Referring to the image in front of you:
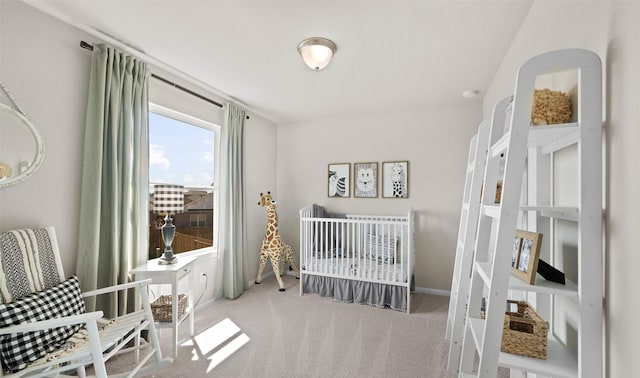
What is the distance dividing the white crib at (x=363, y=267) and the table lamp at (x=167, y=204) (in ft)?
4.99

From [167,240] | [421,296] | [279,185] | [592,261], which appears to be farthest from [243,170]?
[592,261]

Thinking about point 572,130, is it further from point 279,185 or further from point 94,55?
point 279,185

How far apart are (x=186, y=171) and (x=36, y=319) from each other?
179 cm

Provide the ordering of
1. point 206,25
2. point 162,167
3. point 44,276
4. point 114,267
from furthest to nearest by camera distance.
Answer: point 162,167 < point 114,267 < point 206,25 < point 44,276

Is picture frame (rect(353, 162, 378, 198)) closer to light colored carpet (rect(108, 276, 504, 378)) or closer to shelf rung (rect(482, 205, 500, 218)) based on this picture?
light colored carpet (rect(108, 276, 504, 378))

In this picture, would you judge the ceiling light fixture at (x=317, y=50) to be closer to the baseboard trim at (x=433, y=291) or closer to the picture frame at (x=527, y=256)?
the picture frame at (x=527, y=256)

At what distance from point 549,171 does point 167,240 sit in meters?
2.67

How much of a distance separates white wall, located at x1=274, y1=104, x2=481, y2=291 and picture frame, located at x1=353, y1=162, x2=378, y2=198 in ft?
0.33

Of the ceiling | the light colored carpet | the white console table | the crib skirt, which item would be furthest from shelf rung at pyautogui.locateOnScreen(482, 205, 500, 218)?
the white console table

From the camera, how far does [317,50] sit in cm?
206

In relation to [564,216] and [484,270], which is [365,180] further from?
[564,216]

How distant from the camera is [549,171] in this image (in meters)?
1.34

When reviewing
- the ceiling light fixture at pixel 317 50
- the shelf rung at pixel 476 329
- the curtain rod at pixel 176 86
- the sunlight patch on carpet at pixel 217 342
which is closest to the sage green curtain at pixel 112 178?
the curtain rod at pixel 176 86

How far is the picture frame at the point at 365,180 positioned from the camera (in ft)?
12.7
